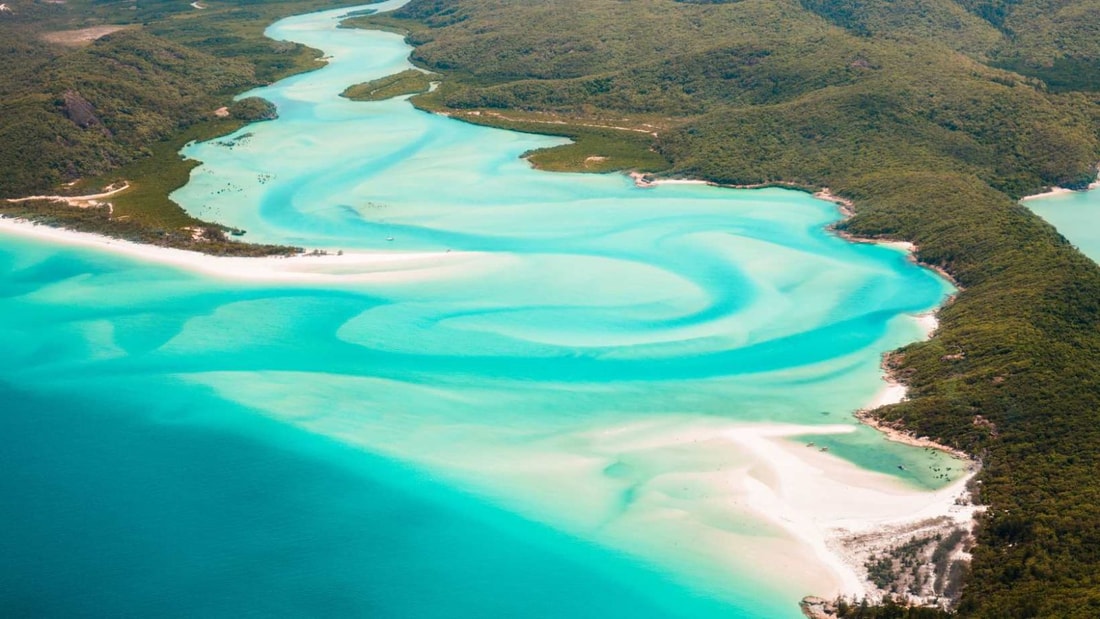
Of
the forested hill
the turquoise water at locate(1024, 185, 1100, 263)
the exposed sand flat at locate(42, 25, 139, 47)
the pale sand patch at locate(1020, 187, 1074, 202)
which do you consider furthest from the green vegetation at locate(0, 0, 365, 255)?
the pale sand patch at locate(1020, 187, 1074, 202)

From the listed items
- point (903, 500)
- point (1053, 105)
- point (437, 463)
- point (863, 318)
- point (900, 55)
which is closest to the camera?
point (903, 500)

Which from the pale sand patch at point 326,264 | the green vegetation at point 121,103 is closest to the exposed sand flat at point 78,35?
the green vegetation at point 121,103

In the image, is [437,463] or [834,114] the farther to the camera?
[834,114]

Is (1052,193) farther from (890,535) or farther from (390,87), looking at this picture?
(390,87)

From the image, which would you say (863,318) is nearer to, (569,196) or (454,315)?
(454,315)

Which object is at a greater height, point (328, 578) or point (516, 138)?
point (516, 138)

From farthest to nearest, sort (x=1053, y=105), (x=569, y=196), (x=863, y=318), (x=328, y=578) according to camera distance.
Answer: (x=1053, y=105) < (x=569, y=196) < (x=863, y=318) < (x=328, y=578)

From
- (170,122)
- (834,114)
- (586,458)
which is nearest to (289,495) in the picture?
(586,458)
